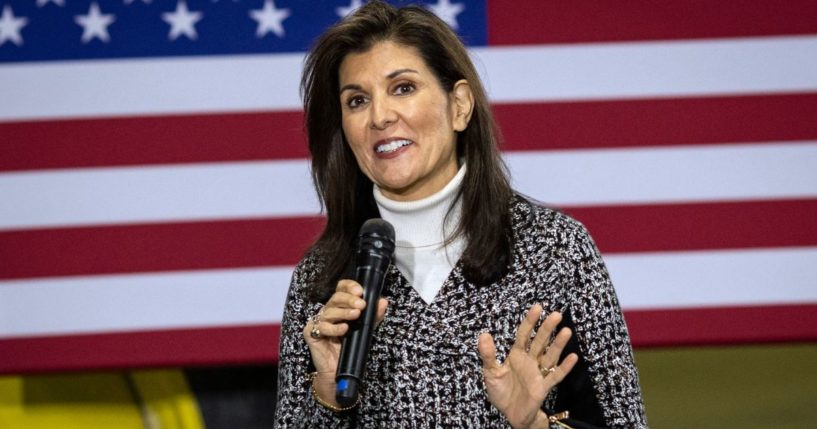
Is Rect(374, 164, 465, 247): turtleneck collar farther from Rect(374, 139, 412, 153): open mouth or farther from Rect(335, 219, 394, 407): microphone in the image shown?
Rect(335, 219, 394, 407): microphone

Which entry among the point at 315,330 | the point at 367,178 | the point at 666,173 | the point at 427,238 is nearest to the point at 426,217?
the point at 427,238

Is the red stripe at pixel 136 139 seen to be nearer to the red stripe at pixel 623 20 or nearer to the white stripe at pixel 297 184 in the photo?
the white stripe at pixel 297 184

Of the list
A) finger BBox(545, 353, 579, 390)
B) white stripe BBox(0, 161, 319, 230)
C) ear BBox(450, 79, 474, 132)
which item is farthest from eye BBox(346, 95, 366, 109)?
white stripe BBox(0, 161, 319, 230)

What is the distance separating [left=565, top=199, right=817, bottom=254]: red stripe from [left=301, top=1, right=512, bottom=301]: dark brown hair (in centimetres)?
66

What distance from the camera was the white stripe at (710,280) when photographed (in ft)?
6.70

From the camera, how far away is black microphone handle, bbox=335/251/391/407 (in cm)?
101

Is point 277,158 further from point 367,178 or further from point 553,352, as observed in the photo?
point 553,352

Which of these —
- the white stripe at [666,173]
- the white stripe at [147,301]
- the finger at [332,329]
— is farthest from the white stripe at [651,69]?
the finger at [332,329]

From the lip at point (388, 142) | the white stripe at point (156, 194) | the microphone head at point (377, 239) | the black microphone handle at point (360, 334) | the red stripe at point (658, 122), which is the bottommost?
the black microphone handle at point (360, 334)

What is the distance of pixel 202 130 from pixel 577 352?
108 centimetres

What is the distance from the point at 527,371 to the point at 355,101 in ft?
1.41

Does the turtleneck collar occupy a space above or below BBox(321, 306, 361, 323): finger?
above

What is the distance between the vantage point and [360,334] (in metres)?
1.05

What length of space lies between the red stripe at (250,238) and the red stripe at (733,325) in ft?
0.43
